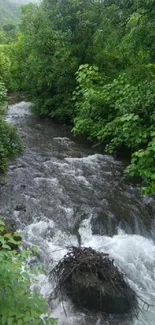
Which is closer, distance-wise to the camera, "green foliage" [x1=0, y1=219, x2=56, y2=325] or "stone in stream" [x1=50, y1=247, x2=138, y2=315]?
→ "green foliage" [x1=0, y1=219, x2=56, y2=325]

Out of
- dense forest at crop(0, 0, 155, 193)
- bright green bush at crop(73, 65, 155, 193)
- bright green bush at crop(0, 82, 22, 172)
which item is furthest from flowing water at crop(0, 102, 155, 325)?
bright green bush at crop(73, 65, 155, 193)

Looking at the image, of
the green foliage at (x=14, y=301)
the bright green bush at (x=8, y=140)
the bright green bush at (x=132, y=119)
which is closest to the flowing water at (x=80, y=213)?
the bright green bush at (x=8, y=140)

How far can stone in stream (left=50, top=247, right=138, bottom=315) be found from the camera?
4980 mm

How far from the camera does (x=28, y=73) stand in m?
17.4

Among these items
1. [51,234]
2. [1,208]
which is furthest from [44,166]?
[51,234]

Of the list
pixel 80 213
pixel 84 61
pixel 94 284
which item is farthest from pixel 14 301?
pixel 84 61

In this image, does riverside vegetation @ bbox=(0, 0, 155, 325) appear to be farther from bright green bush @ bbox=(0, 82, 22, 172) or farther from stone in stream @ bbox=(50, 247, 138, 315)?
stone in stream @ bbox=(50, 247, 138, 315)

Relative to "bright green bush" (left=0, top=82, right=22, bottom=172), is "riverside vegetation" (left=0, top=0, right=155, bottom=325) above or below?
above

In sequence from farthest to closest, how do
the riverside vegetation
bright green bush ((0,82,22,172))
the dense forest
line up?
bright green bush ((0,82,22,172))
the dense forest
the riverside vegetation

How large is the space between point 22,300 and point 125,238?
179 inches

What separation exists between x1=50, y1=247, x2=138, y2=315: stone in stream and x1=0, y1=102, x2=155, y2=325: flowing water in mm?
163

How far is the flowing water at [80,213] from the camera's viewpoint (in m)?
5.96

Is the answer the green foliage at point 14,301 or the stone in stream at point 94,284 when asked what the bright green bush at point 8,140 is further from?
the green foliage at point 14,301

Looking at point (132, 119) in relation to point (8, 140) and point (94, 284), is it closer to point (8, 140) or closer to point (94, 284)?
point (94, 284)
